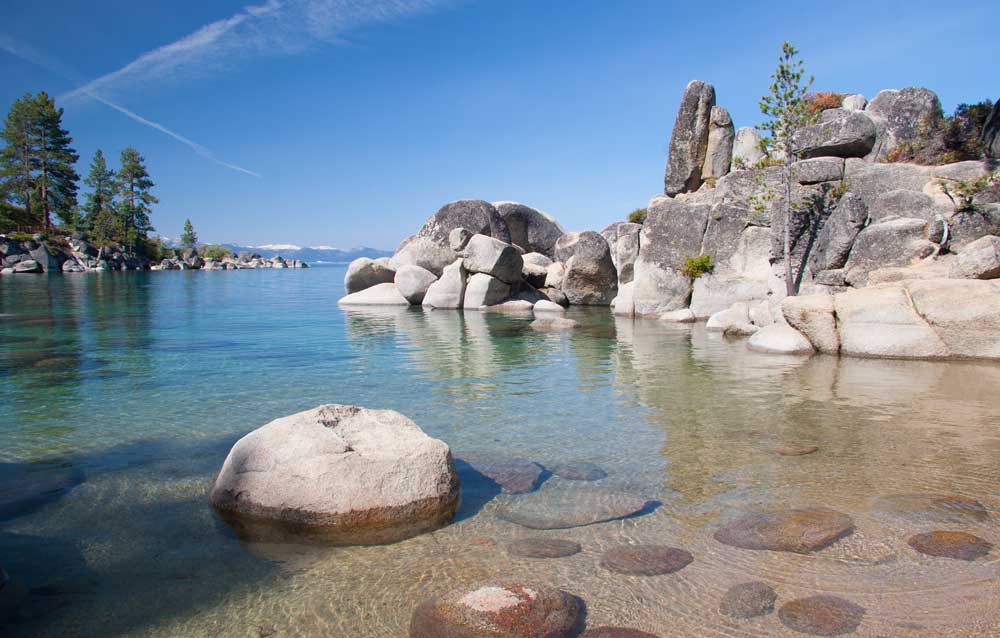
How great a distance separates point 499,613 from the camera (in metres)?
4.28

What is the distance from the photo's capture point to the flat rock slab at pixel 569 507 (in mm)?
6156

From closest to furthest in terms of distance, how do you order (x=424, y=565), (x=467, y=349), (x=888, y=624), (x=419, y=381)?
(x=888, y=624)
(x=424, y=565)
(x=419, y=381)
(x=467, y=349)

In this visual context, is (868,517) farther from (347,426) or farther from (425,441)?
(347,426)

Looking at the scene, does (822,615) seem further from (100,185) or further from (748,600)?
(100,185)

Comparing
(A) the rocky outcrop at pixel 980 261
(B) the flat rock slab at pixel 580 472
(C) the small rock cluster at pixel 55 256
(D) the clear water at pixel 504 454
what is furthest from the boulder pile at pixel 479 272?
(C) the small rock cluster at pixel 55 256

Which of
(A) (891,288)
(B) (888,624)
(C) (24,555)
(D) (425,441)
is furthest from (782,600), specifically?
(A) (891,288)

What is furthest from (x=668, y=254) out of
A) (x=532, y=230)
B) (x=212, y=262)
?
(x=212, y=262)

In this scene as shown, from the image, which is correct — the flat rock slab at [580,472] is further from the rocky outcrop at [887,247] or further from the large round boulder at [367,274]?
the large round boulder at [367,274]

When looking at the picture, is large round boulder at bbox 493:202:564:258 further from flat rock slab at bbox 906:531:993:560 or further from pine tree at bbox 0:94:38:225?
pine tree at bbox 0:94:38:225

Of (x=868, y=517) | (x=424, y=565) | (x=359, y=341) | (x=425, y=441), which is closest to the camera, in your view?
(x=424, y=565)

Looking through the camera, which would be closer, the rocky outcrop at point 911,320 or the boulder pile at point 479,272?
the rocky outcrop at point 911,320

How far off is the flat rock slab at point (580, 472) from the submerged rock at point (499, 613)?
9.05 ft

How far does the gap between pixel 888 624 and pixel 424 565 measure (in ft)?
11.1

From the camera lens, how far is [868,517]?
6078mm
